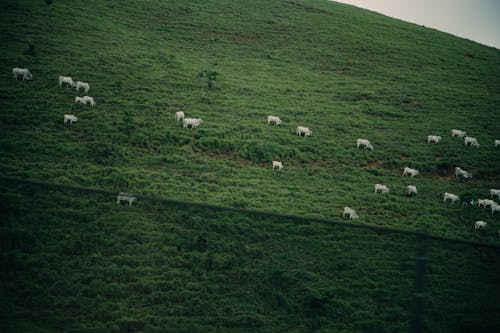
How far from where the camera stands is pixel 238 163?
20141mm

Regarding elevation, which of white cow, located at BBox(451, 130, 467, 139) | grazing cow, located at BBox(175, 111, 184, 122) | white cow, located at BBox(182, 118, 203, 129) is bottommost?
white cow, located at BBox(182, 118, 203, 129)

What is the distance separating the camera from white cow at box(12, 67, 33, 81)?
2286cm

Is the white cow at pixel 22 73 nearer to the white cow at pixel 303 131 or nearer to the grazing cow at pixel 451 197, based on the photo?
the white cow at pixel 303 131

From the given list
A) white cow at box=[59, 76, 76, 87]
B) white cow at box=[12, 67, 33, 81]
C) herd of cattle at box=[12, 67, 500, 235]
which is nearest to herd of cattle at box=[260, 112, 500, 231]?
herd of cattle at box=[12, 67, 500, 235]

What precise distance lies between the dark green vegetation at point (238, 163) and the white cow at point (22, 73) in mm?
589

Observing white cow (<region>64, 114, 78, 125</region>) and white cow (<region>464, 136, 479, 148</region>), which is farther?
white cow (<region>464, 136, 479, 148</region>)

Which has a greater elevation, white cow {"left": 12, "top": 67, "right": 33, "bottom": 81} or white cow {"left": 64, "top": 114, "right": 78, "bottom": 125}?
white cow {"left": 12, "top": 67, "right": 33, "bottom": 81}

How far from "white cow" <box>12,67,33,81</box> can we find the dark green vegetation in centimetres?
59

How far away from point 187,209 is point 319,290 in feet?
6.79

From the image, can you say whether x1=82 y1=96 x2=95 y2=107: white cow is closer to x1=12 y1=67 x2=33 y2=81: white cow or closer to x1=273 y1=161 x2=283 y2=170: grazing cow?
x1=12 y1=67 x2=33 y2=81: white cow

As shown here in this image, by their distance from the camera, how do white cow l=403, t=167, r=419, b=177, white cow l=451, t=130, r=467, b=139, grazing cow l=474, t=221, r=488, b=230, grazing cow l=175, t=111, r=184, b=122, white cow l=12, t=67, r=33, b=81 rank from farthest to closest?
white cow l=451, t=130, r=467, b=139, white cow l=12, t=67, r=33, b=81, grazing cow l=175, t=111, r=184, b=122, white cow l=403, t=167, r=419, b=177, grazing cow l=474, t=221, r=488, b=230

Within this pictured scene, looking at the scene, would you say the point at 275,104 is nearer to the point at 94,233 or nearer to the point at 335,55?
the point at 335,55

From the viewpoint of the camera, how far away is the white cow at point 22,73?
75.0 feet

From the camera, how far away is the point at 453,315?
5.16 m
